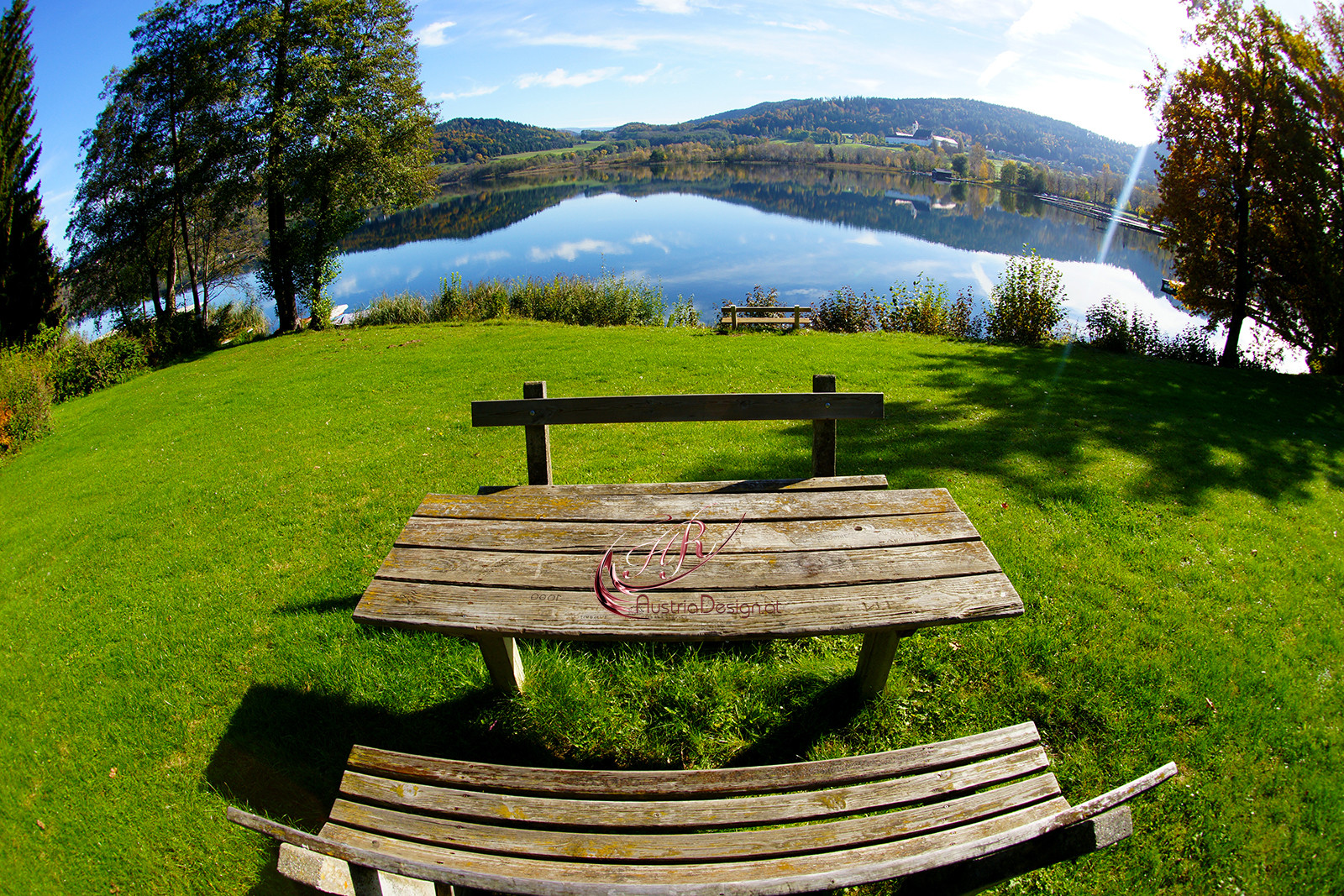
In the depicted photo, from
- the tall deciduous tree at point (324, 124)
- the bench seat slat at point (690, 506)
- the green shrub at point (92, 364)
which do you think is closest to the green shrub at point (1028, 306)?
the bench seat slat at point (690, 506)

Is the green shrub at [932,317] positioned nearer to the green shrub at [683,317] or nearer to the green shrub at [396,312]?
the green shrub at [683,317]

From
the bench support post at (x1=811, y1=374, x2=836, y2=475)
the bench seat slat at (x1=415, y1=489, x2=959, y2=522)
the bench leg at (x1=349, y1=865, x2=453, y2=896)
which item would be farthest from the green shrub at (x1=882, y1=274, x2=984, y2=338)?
the bench leg at (x1=349, y1=865, x2=453, y2=896)

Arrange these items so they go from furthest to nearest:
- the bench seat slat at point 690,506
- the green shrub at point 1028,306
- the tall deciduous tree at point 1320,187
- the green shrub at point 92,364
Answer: the green shrub at point 92,364 < the green shrub at point 1028,306 < the tall deciduous tree at point 1320,187 < the bench seat slat at point 690,506

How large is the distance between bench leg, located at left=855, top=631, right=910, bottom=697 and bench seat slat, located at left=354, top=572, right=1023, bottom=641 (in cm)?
66

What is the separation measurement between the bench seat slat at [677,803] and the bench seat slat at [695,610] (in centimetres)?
55

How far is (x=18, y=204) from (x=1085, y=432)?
27.8 meters

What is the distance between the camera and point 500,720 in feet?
10.8

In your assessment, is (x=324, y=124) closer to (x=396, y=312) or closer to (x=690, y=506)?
(x=396, y=312)

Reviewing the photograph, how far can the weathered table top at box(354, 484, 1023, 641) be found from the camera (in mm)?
2441

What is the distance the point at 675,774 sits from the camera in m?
2.23

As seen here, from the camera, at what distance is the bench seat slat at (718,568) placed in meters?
2.66

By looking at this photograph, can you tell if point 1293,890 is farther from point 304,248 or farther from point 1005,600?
point 304,248

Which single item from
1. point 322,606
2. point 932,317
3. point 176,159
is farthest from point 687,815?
point 176,159

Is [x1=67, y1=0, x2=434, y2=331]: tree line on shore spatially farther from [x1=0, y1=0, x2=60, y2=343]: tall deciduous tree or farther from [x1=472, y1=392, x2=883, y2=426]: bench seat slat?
[x1=472, y1=392, x2=883, y2=426]: bench seat slat
